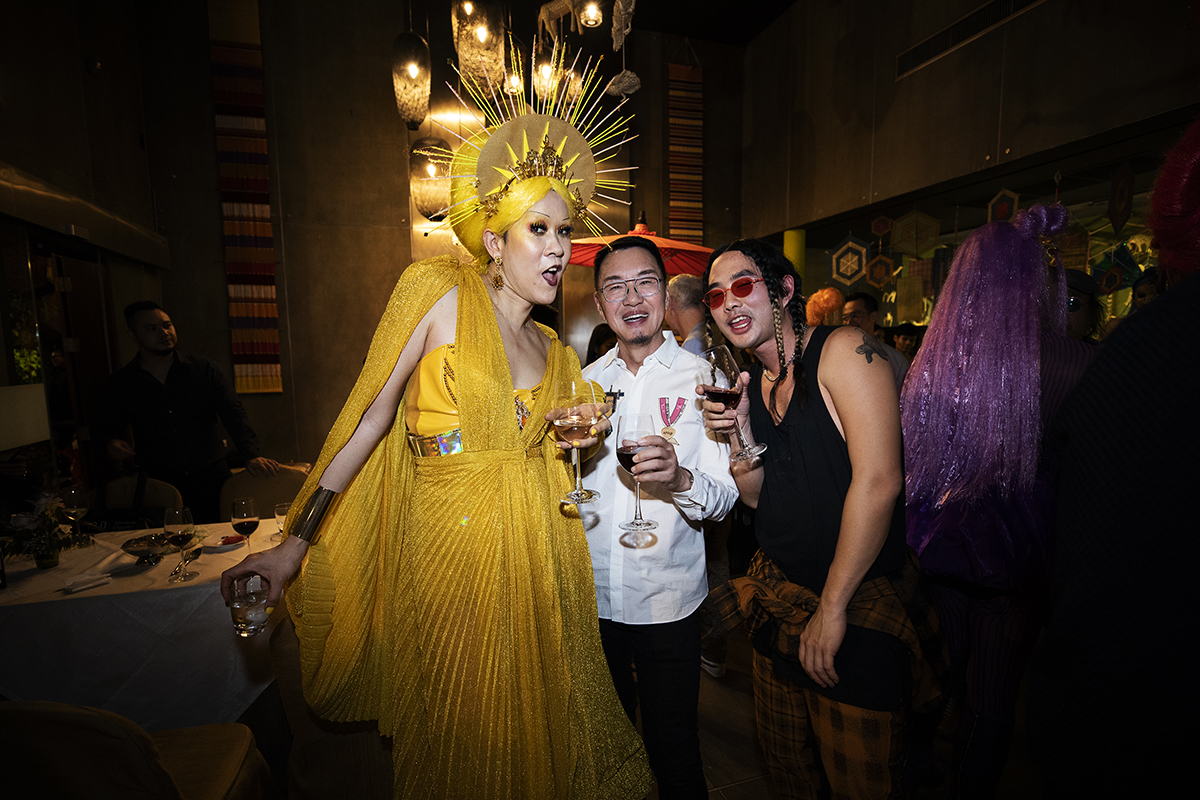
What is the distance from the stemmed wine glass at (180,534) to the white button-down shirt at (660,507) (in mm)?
1572

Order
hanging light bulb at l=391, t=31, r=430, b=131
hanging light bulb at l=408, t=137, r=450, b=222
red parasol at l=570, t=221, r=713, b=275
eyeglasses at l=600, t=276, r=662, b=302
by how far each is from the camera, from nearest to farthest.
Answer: eyeglasses at l=600, t=276, r=662, b=302 < hanging light bulb at l=391, t=31, r=430, b=131 < red parasol at l=570, t=221, r=713, b=275 < hanging light bulb at l=408, t=137, r=450, b=222

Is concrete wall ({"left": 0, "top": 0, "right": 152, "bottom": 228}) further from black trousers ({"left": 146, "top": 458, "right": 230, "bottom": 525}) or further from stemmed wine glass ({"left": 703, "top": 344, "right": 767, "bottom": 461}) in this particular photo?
stemmed wine glass ({"left": 703, "top": 344, "right": 767, "bottom": 461})

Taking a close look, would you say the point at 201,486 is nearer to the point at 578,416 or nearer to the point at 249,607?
the point at 249,607

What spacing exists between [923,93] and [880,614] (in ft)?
14.7

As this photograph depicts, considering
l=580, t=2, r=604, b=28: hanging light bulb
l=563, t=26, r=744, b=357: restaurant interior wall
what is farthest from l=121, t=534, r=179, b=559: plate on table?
l=563, t=26, r=744, b=357: restaurant interior wall

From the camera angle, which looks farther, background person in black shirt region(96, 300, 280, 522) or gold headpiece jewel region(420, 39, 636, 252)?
background person in black shirt region(96, 300, 280, 522)

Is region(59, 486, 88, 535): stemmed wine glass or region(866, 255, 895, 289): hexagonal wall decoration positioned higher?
region(866, 255, 895, 289): hexagonal wall decoration

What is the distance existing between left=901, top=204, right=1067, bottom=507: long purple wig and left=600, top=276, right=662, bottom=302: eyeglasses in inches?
40.6

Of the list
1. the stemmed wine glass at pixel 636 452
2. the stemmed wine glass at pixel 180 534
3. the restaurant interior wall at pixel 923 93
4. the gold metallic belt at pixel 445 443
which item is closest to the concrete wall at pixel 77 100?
the stemmed wine glass at pixel 180 534

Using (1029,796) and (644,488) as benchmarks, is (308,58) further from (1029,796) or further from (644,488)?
(1029,796)

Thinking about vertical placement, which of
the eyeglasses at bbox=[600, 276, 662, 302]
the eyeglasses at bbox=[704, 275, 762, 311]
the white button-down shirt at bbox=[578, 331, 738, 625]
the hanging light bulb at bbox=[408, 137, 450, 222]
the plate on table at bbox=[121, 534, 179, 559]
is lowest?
the plate on table at bbox=[121, 534, 179, 559]

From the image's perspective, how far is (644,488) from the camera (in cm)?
152

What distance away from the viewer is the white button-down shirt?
4.90 ft

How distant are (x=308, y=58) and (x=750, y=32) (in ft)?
15.8
